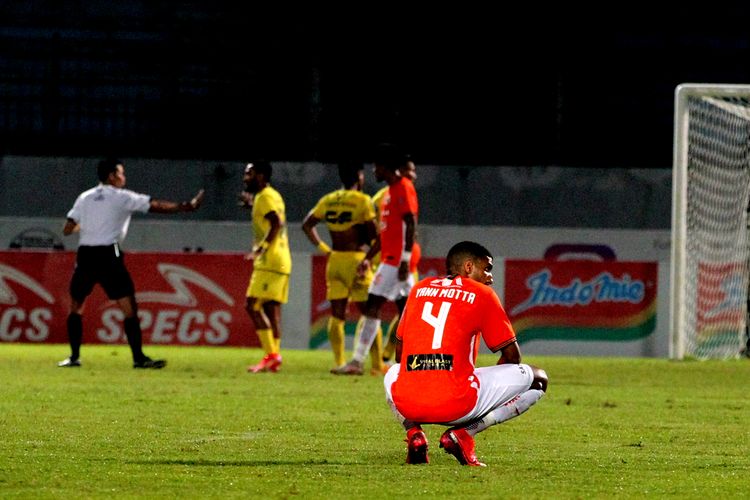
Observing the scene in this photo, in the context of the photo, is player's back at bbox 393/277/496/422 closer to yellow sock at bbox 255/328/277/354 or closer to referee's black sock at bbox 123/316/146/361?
yellow sock at bbox 255/328/277/354

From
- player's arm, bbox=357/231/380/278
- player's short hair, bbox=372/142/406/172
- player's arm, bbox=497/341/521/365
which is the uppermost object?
player's short hair, bbox=372/142/406/172

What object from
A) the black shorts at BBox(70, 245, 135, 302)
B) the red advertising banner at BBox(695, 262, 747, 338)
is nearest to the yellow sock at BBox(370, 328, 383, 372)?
the black shorts at BBox(70, 245, 135, 302)

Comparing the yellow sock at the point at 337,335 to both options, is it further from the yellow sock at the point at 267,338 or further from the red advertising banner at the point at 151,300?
the red advertising banner at the point at 151,300

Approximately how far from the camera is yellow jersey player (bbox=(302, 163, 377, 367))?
13.2m

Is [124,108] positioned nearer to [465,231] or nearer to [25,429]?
[465,231]

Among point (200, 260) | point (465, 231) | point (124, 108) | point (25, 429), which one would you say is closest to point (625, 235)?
point (465, 231)

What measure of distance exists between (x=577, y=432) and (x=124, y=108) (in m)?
14.9

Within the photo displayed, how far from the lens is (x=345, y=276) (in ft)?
43.9

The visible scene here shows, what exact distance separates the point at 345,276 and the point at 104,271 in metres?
2.28

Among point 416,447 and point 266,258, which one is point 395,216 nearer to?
point 266,258

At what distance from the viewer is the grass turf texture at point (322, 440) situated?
5.42m

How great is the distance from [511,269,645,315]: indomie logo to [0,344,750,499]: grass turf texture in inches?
200

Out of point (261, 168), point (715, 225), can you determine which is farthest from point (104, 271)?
point (715, 225)

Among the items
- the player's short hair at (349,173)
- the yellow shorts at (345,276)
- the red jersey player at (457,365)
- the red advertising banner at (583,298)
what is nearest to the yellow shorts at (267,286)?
the yellow shorts at (345,276)
